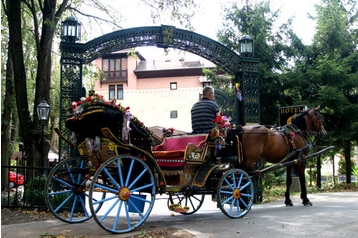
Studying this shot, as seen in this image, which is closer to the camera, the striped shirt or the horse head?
the striped shirt

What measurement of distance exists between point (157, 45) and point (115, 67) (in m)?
30.1

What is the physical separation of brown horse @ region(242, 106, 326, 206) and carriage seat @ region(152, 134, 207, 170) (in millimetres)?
1420

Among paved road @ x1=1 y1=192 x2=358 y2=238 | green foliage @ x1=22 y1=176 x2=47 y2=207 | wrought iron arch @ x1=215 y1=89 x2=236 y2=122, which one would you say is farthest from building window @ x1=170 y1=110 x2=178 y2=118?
paved road @ x1=1 y1=192 x2=358 y2=238

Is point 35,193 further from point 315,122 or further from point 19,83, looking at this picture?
point 315,122

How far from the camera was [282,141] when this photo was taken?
9.22 m

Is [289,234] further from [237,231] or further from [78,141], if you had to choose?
[78,141]

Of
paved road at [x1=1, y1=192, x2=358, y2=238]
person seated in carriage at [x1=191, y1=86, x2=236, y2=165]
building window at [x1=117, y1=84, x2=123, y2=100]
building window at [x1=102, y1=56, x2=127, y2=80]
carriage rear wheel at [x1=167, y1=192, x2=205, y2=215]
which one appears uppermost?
building window at [x1=102, y1=56, x2=127, y2=80]

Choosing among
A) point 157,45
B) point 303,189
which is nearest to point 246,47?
point 157,45

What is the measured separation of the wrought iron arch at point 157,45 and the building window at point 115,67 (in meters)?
28.7

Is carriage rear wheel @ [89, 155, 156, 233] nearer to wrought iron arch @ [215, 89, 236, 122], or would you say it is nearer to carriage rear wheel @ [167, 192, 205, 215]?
carriage rear wheel @ [167, 192, 205, 215]

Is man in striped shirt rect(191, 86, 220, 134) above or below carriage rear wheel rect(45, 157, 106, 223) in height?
above

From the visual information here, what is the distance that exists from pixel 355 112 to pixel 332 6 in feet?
16.4

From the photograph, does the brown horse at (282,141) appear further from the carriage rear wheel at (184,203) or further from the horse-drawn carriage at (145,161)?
the carriage rear wheel at (184,203)

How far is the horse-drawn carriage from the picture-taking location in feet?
19.9
